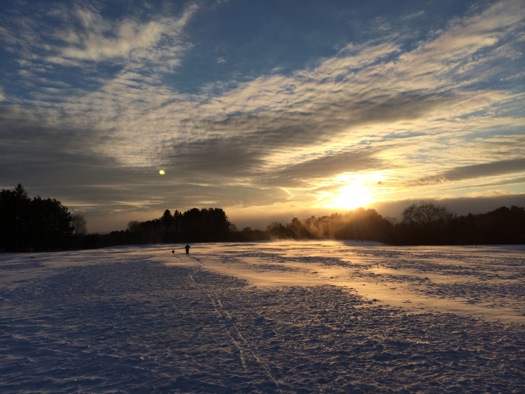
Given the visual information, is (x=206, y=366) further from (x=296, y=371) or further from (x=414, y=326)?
(x=414, y=326)

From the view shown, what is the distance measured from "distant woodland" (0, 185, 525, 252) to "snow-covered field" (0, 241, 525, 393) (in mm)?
73058

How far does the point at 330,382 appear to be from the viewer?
727cm

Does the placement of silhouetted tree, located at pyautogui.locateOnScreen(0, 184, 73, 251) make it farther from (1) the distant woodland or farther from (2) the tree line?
(2) the tree line

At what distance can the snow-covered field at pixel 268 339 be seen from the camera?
7359mm

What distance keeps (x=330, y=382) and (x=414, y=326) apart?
5120 millimetres

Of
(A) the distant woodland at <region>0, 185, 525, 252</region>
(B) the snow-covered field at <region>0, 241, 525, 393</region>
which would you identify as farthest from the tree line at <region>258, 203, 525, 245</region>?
(B) the snow-covered field at <region>0, 241, 525, 393</region>

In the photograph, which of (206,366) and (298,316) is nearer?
(206,366)

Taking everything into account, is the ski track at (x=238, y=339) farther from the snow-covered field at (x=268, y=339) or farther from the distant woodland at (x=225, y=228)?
the distant woodland at (x=225, y=228)

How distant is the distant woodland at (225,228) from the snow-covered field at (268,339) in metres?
73.1

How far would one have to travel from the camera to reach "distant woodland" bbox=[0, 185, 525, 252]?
262 feet

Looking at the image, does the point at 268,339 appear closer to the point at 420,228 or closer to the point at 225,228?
the point at 420,228

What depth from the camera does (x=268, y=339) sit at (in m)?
10.1

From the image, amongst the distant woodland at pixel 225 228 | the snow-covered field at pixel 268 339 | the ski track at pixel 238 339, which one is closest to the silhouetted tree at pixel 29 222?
the distant woodland at pixel 225 228

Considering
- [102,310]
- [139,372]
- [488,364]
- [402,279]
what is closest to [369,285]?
[402,279]
